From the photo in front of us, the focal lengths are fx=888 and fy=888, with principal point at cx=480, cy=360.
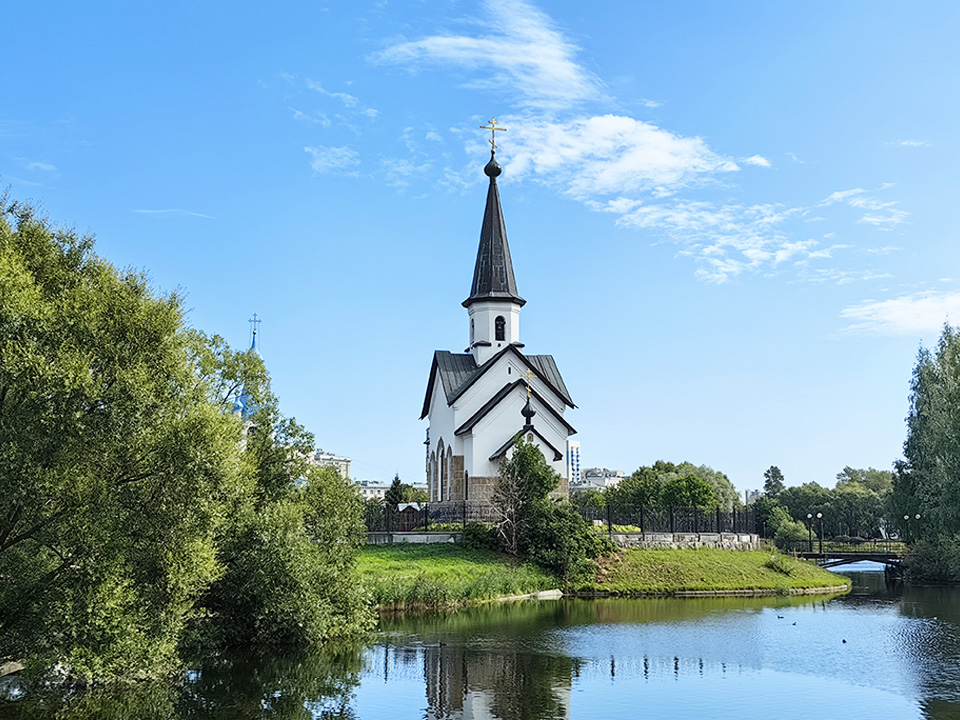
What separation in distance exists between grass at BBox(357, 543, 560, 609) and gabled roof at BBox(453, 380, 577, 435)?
26.3 ft

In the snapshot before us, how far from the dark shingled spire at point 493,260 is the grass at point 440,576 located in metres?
15.1

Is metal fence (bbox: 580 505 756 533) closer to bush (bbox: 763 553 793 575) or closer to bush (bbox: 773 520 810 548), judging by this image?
bush (bbox: 763 553 793 575)

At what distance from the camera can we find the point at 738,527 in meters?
43.7

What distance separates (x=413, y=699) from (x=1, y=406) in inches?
349

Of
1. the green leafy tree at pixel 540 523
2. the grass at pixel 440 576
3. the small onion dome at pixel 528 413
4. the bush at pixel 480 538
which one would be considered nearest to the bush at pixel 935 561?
the green leafy tree at pixel 540 523

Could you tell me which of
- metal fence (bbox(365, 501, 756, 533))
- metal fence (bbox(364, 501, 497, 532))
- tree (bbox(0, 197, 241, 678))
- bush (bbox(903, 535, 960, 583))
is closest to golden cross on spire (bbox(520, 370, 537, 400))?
metal fence (bbox(364, 501, 497, 532))

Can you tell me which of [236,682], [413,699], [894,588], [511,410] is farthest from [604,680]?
[894,588]

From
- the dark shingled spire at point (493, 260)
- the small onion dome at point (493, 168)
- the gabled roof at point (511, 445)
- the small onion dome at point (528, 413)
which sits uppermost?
the small onion dome at point (493, 168)

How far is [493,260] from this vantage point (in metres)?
46.9

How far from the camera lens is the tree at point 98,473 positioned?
590 inches

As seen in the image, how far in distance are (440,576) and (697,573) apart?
12.0m

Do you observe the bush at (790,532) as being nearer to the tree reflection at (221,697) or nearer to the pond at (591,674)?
the pond at (591,674)

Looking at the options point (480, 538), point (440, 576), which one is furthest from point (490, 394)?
point (440, 576)

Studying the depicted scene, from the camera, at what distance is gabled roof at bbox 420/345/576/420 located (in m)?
44.6
